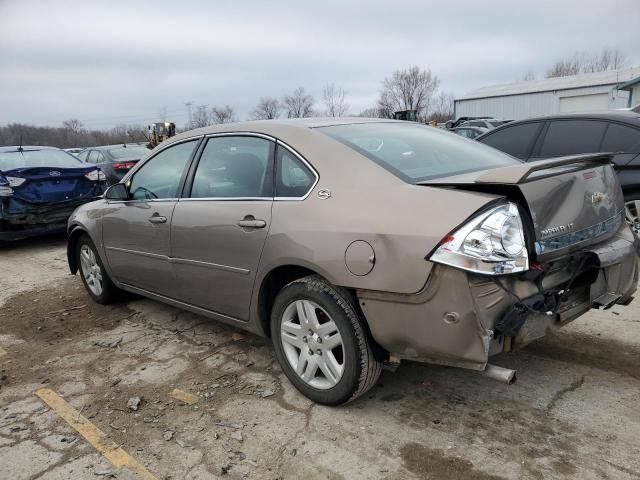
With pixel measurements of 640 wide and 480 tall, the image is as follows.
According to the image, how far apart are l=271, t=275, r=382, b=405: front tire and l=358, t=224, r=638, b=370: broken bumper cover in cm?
15

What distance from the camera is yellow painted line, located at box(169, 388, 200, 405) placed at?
305 centimetres

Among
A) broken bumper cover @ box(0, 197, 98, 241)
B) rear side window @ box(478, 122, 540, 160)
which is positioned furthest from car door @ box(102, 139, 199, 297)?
rear side window @ box(478, 122, 540, 160)

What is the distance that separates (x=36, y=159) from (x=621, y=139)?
8.52 meters

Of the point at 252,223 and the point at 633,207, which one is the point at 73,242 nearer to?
the point at 252,223

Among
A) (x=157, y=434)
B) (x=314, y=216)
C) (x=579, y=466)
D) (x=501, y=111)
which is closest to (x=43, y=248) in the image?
(x=157, y=434)

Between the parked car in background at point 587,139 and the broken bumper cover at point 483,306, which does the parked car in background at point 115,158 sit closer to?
the parked car in background at point 587,139

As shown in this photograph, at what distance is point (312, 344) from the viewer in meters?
2.84

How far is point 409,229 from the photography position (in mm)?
2301

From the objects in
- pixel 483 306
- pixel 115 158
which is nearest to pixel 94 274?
pixel 483 306

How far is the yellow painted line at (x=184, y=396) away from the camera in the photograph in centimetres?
305

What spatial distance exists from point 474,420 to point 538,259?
985 millimetres

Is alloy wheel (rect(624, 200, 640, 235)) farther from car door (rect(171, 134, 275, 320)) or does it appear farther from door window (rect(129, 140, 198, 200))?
door window (rect(129, 140, 198, 200))

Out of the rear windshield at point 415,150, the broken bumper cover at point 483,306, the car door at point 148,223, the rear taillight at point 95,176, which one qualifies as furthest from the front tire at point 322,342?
the rear taillight at point 95,176

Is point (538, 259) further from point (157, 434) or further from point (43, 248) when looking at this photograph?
point (43, 248)
